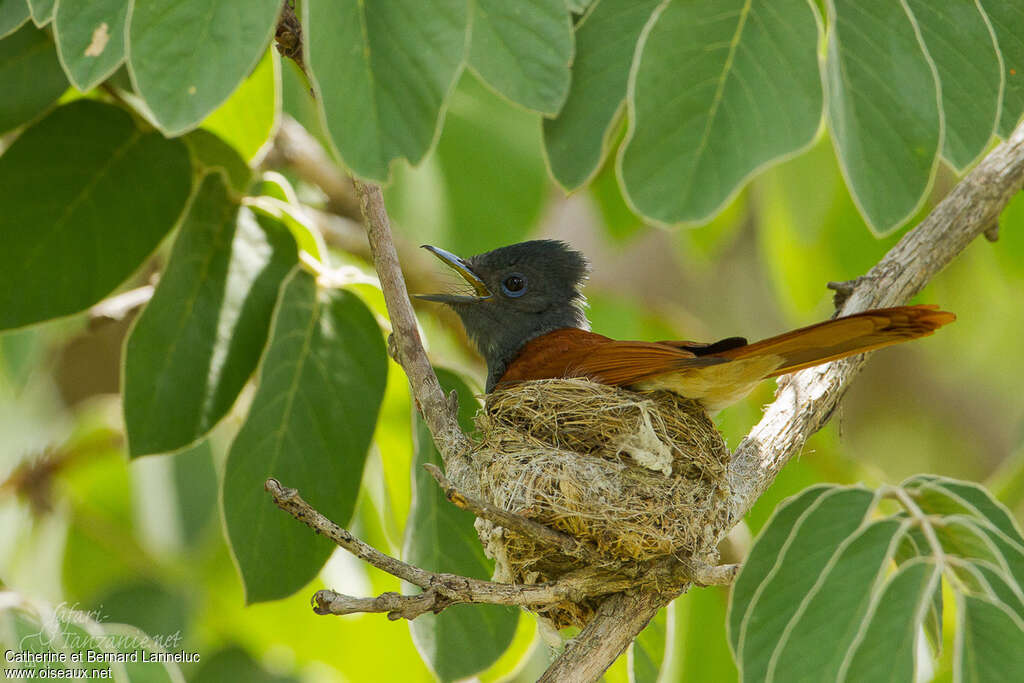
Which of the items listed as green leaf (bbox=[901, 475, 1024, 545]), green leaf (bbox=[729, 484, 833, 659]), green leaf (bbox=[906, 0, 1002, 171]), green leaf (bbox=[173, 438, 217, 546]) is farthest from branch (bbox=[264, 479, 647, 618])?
green leaf (bbox=[173, 438, 217, 546])

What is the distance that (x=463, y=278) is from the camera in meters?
4.11

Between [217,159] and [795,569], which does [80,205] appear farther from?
[795,569]

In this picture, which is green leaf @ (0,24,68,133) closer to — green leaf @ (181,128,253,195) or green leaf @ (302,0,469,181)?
green leaf @ (181,128,253,195)

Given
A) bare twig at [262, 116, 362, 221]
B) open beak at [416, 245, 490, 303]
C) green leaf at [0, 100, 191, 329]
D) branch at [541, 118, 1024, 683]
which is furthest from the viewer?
bare twig at [262, 116, 362, 221]

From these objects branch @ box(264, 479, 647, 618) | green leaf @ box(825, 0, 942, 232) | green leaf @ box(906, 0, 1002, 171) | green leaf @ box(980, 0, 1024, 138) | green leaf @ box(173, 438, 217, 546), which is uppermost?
green leaf @ box(980, 0, 1024, 138)

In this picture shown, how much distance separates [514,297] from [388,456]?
2.59 ft

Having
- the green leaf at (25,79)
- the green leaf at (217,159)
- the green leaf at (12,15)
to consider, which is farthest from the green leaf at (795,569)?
the green leaf at (25,79)

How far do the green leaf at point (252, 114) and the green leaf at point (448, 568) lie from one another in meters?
1.01

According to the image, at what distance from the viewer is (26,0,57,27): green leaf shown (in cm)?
216

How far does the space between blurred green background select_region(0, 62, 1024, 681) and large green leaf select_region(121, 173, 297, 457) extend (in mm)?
376

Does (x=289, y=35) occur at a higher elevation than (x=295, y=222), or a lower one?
higher

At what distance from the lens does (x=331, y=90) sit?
1936 mm

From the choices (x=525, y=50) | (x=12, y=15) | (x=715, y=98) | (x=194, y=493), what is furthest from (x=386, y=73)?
(x=194, y=493)

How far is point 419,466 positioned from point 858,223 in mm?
2398
